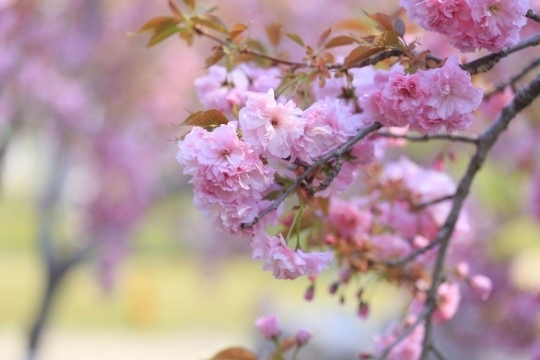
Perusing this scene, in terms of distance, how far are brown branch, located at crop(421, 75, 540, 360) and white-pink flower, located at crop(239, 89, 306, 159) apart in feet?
1.25

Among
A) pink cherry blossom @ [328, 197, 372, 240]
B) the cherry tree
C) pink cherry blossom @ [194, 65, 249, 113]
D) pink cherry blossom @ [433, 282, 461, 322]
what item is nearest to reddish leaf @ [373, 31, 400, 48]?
the cherry tree

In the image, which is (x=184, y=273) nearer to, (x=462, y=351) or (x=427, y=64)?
(x=462, y=351)

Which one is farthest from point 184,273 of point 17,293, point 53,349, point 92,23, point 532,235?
point 92,23

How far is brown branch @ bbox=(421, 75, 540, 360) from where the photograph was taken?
96 centimetres

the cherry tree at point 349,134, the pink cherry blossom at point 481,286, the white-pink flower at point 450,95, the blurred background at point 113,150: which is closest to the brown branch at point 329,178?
the cherry tree at point 349,134

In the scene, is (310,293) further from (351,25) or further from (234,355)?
(351,25)

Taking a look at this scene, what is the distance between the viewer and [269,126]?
0.73 metres

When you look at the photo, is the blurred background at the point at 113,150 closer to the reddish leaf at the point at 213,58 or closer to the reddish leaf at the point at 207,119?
the reddish leaf at the point at 213,58

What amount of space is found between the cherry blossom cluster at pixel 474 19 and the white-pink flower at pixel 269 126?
0.57ft

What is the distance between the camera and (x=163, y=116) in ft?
16.4

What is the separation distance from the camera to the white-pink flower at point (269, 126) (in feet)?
2.42

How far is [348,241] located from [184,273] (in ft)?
33.9

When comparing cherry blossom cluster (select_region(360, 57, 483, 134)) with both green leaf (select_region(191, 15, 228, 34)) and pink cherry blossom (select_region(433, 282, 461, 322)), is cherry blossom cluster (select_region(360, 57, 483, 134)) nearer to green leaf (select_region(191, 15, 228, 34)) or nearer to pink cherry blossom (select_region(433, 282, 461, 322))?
green leaf (select_region(191, 15, 228, 34))

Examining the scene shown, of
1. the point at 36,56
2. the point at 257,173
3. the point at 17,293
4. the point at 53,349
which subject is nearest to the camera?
the point at 257,173
